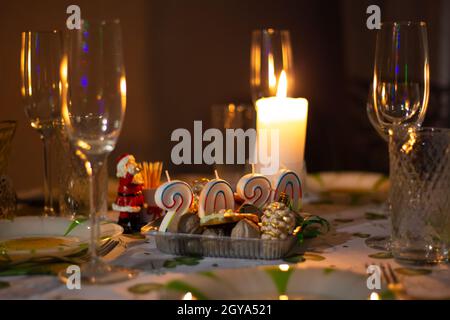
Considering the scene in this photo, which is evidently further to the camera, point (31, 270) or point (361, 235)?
point (361, 235)

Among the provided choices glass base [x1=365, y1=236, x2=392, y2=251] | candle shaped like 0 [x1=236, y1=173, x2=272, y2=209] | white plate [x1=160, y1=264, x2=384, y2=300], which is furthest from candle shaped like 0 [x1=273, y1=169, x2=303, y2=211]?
white plate [x1=160, y1=264, x2=384, y2=300]

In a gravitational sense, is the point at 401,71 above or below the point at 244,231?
above

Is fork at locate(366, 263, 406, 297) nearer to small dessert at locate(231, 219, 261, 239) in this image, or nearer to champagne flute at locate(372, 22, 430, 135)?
small dessert at locate(231, 219, 261, 239)

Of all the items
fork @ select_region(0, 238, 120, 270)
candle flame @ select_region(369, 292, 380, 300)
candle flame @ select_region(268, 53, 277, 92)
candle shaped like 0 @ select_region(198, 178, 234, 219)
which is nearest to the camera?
candle flame @ select_region(369, 292, 380, 300)

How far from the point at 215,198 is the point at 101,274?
0.83 ft

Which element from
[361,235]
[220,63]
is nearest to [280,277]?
A: [361,235]

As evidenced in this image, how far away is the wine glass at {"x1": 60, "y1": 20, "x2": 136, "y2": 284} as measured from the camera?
970 millimetres

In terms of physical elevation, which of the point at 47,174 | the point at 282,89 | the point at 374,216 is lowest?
the point at 374,216

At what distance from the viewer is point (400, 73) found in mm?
1258

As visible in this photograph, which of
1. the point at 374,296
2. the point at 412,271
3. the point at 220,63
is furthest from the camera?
the point at 220,63

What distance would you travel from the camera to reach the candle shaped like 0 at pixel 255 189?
1.25 metres

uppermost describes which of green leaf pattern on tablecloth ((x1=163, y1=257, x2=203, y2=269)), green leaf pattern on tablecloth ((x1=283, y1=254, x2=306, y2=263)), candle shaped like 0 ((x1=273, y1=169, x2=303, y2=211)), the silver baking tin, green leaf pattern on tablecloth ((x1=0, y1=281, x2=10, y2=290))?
candle shaped like 0 ((x1=273, y1=169, x2=303, y2=211))

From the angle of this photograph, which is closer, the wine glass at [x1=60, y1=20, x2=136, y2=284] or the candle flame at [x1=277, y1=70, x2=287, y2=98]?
the wine glass at [x1=60, y1=20, x2=136, y2=284]

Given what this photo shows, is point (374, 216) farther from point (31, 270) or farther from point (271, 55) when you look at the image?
point (31, 270)
